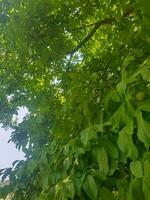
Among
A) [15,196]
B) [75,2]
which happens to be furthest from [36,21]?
[15,196]

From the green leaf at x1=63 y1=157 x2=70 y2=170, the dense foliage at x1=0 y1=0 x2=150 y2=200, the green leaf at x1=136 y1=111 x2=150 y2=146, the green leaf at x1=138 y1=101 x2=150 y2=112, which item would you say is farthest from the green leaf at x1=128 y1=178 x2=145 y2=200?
the green leaf at x1=63 y1=157 x2=70 y2=170

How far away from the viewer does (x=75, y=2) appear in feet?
15.2

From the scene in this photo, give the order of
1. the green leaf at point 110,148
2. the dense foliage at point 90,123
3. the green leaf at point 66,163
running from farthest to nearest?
the green leaf at point 66,163, the green leaf at point 110,148, the dense foliage at point 90,123

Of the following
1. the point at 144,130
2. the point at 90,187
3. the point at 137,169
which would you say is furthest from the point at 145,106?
the point at 90,187

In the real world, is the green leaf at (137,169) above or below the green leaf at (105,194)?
above

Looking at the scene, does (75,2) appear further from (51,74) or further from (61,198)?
(61,198)

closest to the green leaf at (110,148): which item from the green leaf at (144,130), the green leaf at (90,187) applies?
the green leaf at (90,187)

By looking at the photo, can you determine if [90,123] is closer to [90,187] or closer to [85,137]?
[85,137]

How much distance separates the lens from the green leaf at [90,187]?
4.65 feet

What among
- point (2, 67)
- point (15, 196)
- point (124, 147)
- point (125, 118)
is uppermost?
point (2, 67)

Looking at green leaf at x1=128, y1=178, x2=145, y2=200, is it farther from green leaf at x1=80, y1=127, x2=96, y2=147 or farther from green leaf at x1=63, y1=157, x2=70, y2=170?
green leaf at x1=63, y1=157, x2=70, y2=170

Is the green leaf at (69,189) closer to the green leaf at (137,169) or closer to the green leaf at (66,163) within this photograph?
the green leaf at (66,163)

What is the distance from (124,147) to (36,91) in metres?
5.54

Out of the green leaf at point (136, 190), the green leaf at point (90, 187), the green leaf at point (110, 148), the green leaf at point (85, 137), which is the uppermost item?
the green leaf at point (85, 137)
